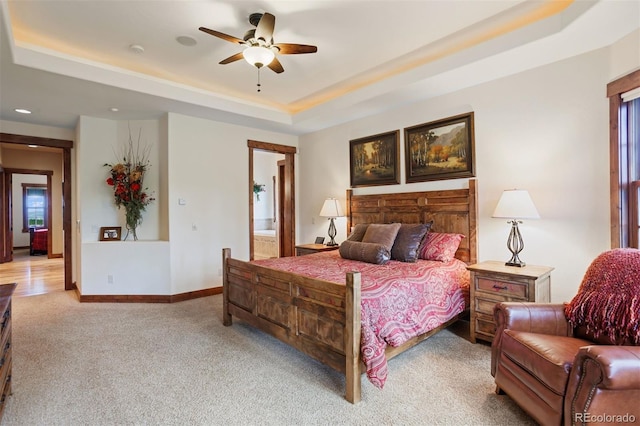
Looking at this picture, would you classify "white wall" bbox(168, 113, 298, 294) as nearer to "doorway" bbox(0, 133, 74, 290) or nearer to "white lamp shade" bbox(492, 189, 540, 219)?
"doorway" bbox(0, 133, 74, 290)

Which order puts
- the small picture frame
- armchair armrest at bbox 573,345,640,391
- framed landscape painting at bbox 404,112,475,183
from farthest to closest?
1. the small picture frame
2. framed landscape painting at bbox 404,112,475,183
3. armchair armrest at bbox 573,345,640,391

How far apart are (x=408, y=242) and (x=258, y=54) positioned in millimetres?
2369

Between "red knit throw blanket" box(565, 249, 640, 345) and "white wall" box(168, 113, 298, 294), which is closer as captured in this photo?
"red knit throw blanket" box(565, 249, 640, 345)

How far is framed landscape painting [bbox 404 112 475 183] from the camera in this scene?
146 inches

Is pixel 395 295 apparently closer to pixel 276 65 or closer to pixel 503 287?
pixel 503 287

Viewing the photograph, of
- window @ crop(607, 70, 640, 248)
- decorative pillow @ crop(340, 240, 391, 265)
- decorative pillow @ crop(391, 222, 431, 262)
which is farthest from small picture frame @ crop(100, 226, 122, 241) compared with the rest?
window @ crop(607, 70, 640, 248)

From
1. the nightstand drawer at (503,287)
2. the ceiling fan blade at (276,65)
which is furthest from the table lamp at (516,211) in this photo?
the ceiling fan blade at (276,65)

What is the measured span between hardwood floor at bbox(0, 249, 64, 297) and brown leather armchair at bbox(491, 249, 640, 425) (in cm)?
629

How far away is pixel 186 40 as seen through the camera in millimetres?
3115

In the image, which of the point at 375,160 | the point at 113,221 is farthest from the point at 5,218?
the point at 375,160

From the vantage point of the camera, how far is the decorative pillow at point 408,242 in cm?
343

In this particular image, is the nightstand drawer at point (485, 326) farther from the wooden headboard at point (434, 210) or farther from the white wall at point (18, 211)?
the white wall at point (18, 211)

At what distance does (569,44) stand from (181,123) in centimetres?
451

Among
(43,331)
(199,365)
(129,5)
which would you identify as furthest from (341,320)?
(43,331)
